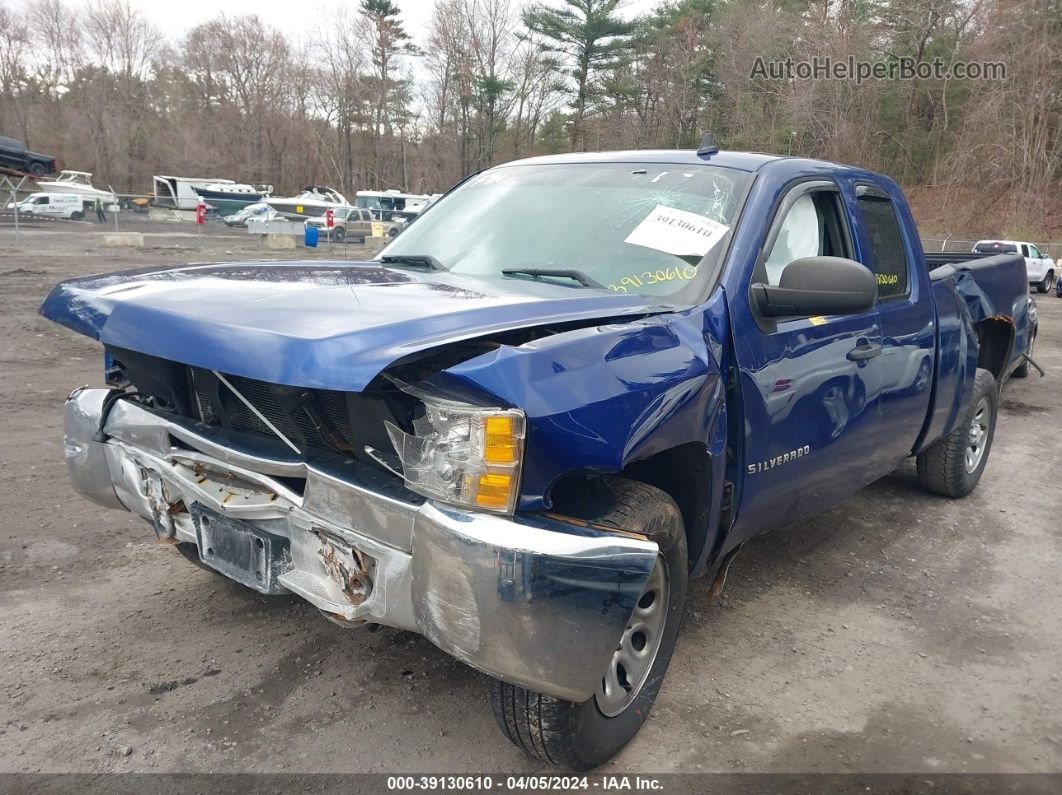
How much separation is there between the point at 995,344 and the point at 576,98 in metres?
42.5

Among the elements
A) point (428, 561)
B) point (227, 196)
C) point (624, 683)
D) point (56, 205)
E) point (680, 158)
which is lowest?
point (624, 683)

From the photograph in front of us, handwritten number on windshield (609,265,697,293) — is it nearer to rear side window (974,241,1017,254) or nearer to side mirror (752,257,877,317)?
side mirror (752,257,877,317)

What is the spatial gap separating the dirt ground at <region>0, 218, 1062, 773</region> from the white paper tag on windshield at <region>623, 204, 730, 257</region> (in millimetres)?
1553

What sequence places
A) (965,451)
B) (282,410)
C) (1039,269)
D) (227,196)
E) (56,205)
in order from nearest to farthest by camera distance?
1. (282,410)
2. (965,451)
3. (1039,269)
4. (56,205)
5. (227,196)

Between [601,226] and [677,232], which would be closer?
[677,232]

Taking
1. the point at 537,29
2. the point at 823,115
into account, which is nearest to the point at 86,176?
the point at 537,29

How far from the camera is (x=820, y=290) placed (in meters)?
2.80

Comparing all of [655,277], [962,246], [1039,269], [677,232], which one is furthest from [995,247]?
[655,277]

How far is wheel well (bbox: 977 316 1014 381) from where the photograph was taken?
5.73 metres

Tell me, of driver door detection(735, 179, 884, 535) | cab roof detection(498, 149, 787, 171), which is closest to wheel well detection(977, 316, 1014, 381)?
driver door detection(735, 179, 884, 535)

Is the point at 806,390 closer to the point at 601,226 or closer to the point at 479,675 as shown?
the point at 601,226

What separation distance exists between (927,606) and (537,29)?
1808 inches

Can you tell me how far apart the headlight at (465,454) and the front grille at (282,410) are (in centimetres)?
33

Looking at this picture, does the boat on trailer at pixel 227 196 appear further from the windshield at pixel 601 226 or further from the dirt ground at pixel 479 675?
the windshield at pixel 601 226
